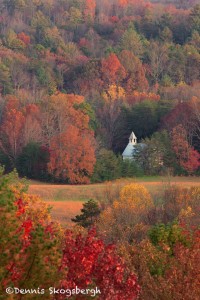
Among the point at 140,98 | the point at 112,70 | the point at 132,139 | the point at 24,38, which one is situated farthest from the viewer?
the point at 24,38

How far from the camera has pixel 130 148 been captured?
60.8 metres

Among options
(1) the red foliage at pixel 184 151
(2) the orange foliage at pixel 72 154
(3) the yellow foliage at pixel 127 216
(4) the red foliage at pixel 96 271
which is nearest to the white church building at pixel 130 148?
(2) the orange foliage at pixel 72 154

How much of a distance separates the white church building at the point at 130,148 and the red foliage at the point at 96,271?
156 ft

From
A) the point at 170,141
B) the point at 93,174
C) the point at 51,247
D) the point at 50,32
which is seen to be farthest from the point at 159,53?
the point at 51,247

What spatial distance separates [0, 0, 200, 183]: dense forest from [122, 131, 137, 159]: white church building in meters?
1.20

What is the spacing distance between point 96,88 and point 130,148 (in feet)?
78.3

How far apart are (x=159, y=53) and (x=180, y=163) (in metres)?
37.9

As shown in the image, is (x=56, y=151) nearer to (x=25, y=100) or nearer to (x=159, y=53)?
(x=25, y=100)

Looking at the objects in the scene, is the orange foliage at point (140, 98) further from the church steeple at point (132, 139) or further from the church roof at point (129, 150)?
the church roof at point (129, 150)

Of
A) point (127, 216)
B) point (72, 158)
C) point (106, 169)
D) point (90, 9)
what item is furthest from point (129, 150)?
point (90, 9)

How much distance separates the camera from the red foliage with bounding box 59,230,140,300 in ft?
38.0

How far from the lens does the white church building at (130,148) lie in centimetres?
5997

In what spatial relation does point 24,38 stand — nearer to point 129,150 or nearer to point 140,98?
point 140,98

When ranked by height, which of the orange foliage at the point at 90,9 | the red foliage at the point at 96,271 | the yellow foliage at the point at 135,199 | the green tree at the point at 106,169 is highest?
the orange foliage at the point at 90,9
